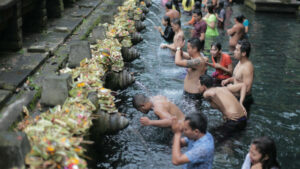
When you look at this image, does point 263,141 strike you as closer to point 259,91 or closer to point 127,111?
point 127,111

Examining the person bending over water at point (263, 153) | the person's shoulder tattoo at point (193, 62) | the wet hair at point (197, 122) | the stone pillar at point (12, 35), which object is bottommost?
the person bending over water at point (263, 153)

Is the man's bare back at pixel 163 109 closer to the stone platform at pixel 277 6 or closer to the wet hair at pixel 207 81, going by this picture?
the wet hair at pixel 207 81

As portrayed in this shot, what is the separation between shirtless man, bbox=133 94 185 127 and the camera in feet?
18.0

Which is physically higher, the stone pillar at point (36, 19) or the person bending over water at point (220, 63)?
the stone pillar at point (36, 19)

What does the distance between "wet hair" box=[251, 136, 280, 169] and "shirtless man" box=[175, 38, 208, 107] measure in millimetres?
2843

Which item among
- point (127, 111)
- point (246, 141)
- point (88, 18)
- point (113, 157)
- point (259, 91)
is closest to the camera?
point (113, 157)

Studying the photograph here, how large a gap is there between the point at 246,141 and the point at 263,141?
2031 millimetres

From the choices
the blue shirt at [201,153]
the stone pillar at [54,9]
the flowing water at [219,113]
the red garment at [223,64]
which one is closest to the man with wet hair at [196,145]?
the blue shirt at [201,153]

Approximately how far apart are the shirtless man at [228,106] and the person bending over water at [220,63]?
56.3 inches

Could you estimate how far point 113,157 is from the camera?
555cm

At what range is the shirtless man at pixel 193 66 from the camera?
6793 millimetres

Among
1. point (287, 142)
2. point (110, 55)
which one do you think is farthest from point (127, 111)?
point (287, 142)

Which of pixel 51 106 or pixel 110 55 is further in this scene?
pixel 110 55

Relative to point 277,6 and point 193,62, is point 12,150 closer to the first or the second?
point 193,62
